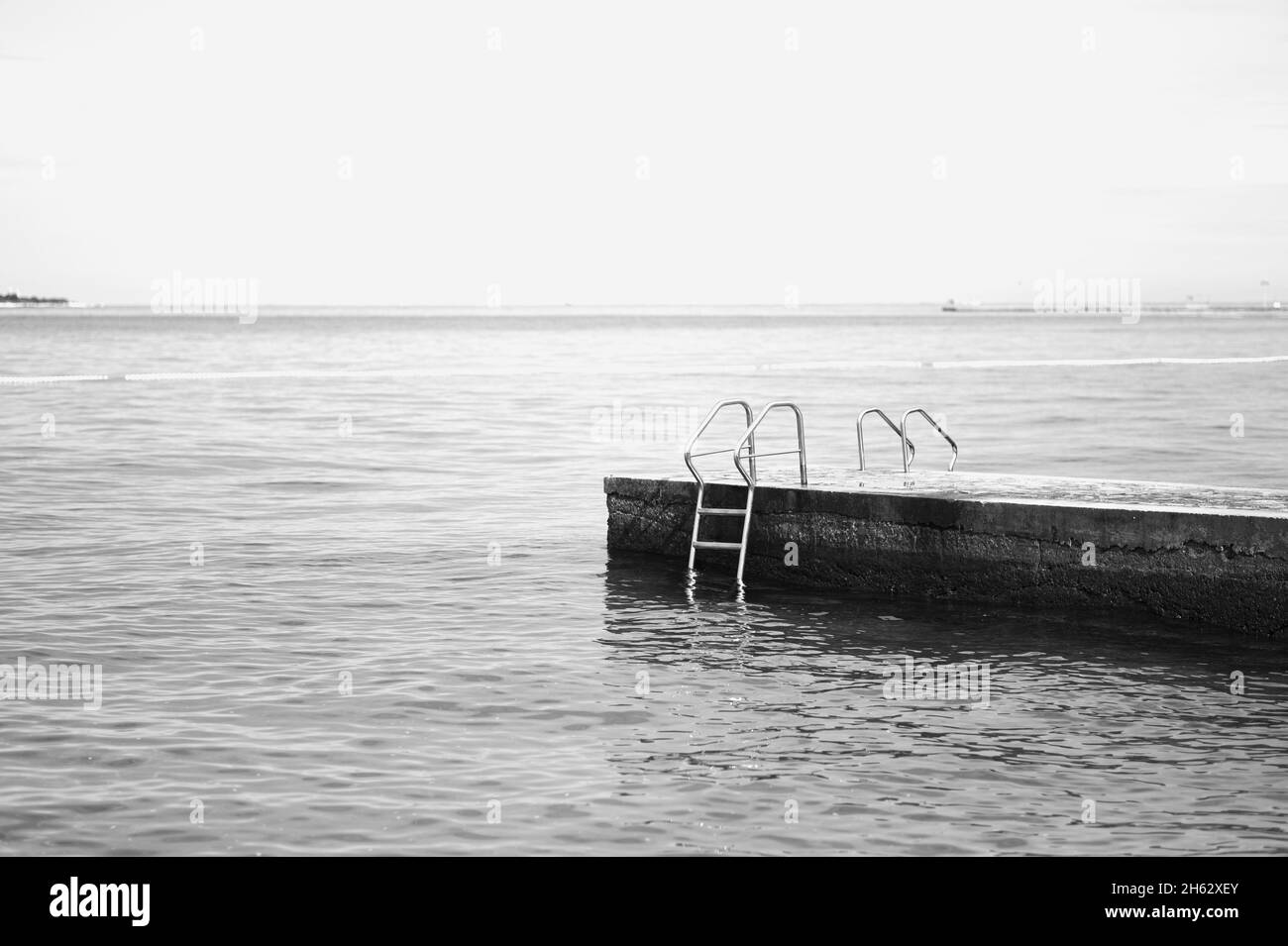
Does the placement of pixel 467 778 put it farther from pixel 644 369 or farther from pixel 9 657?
pixel 644 369

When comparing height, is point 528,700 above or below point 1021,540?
below

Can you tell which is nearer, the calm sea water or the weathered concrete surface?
the calm sea water

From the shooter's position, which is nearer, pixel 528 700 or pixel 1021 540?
pixel 528 700

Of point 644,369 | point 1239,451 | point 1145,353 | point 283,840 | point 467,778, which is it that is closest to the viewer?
point 283,840

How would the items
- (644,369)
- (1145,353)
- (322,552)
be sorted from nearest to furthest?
(322,552) → (644,369) → (1145,353)

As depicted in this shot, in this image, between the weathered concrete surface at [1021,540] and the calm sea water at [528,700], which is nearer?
the calm sea water at [528,700]

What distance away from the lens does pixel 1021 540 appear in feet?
37.6

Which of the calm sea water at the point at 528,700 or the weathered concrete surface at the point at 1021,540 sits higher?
the weathered concrete surface at the point at 1021,540

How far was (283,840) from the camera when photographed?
21.2 feet

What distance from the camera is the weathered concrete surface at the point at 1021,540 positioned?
10.5 metres

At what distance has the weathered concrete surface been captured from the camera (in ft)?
34.4

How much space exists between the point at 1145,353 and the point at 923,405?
44.3 metres

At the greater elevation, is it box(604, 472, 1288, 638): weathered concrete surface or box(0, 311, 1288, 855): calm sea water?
box(604, 472, 1288, 638): weathered concrete surface
